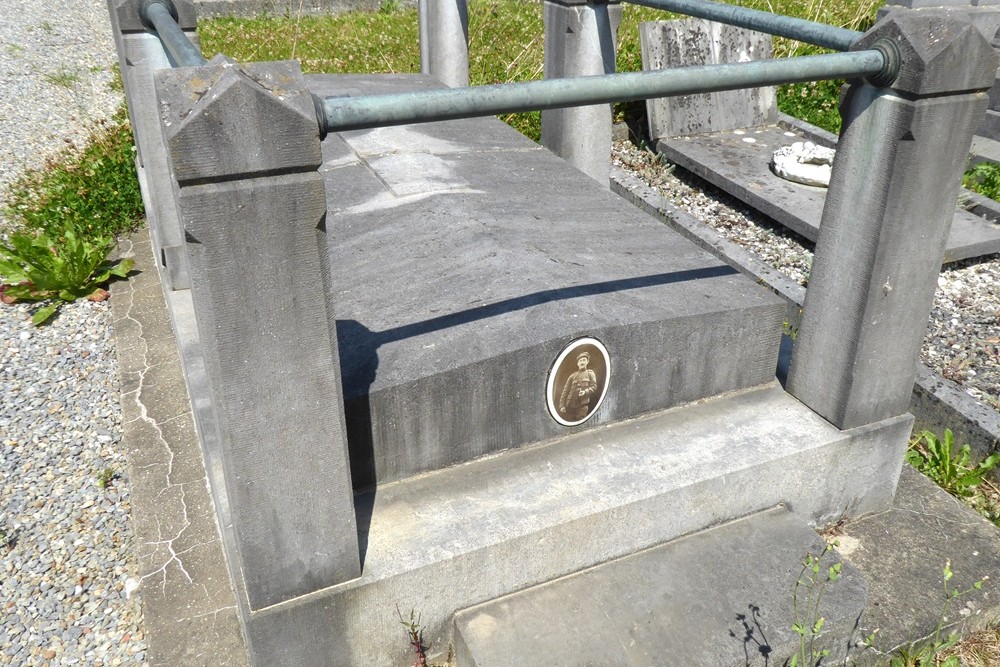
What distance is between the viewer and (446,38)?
5.38 meters

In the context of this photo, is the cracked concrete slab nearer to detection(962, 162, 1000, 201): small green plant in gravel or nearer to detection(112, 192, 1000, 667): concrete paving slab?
detection(112, 192, 1000, 667): concrete paving slab

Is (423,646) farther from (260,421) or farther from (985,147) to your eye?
(985,147)

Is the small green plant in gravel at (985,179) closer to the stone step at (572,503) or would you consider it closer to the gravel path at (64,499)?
the stone step at (572,503)

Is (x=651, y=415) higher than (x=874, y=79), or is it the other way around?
(x=874, y=79)

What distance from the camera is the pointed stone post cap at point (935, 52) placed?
210cm

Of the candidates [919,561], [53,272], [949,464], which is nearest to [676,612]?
[919,561]

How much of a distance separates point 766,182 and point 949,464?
2.79 metres

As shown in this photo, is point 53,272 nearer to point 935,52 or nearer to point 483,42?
point 935,52

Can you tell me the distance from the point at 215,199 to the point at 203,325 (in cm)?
29

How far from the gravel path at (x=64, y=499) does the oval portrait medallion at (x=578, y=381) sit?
1432 millimetres

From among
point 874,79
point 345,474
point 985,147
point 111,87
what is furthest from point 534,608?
point 111,87

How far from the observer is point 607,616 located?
7.42 feet

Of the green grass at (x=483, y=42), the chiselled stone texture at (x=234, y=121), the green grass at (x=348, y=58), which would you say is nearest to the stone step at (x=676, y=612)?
the chiselled stone texture at (x=234, y=121)

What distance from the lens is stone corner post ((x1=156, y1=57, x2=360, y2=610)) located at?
154 centimetres
